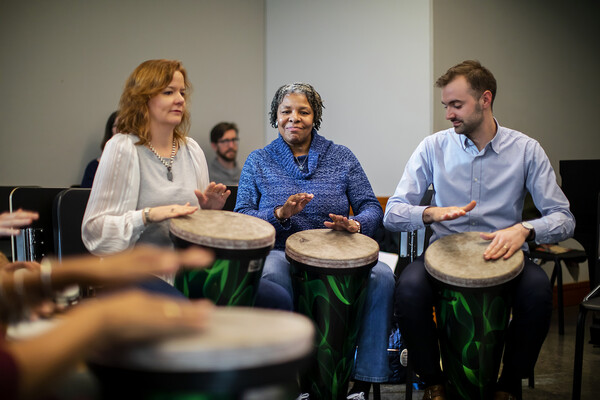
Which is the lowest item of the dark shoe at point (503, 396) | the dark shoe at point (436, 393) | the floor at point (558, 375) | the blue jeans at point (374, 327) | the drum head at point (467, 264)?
the floor at point (558, 375)

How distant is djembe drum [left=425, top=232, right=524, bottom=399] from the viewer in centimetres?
207

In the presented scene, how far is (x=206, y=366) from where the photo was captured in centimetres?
86

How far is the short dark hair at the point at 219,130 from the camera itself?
4980 millimetres

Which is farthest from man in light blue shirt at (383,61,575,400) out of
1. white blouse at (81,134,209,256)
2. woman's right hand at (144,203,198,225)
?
white blouse at (81,134,209,256)

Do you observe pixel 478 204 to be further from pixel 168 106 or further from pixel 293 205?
pixel 168 106

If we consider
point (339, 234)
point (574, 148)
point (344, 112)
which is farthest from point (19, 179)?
point (574, 148)

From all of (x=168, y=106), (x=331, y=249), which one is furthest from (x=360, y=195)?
(x=168, y=106)

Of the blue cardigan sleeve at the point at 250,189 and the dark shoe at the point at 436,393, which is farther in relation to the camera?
the blue cardigan sleeve at the point at 250,189

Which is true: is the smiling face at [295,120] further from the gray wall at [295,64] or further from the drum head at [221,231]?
the gray wall at [295,64]

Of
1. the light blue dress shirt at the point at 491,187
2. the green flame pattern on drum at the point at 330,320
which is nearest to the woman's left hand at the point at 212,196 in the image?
the green flame pattern on drum at the point at 330,320

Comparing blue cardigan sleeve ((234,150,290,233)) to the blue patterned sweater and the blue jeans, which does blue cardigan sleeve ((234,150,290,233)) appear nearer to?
the blue patterned sweater

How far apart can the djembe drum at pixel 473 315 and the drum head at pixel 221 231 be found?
0.69m

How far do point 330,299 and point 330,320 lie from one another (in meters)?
0.08

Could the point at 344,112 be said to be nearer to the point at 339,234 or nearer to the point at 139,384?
the point at 339,234
